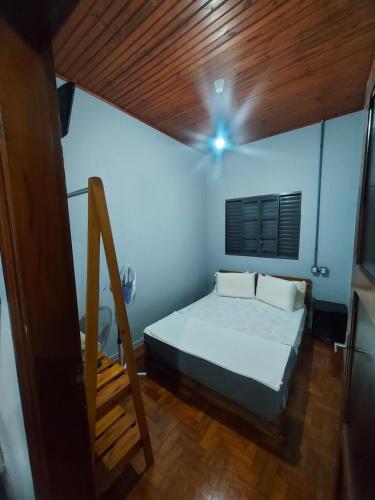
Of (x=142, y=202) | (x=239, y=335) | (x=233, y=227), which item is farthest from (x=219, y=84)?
(x=239, y=335)

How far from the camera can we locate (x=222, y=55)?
5.14ft

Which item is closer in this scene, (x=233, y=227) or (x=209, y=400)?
(x=209, y=400)

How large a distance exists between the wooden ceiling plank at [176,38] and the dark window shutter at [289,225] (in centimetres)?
223

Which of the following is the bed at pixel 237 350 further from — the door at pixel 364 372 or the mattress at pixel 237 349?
the door at pixel 364 372

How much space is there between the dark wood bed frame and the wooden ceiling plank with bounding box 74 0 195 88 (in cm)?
267

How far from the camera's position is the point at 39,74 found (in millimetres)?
490

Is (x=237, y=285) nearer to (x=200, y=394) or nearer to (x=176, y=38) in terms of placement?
(x=200, y=394)

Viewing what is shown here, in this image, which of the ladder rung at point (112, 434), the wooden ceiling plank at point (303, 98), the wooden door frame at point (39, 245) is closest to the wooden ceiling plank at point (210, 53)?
the wooden ceiling plank at point (303, 98)

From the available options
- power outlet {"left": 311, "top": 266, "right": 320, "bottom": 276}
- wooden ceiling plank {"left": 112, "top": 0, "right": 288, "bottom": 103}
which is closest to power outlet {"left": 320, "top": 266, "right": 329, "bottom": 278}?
power outlet {"left": 311, "top": 266, "right": 320, "bottom": 276}

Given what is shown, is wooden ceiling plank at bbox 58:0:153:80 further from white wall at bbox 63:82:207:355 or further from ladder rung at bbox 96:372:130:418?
ladder rung at bbox 96:372:130:418

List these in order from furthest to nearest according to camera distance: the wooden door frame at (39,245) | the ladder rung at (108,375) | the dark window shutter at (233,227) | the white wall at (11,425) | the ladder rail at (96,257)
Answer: the dark window shutter at (233,227) → the ladder rung at (108,375) → the ladder rail at (96,257) → the white wall at (11,425) → the wooden door frame at (39,245)

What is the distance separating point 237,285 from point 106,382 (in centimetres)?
222

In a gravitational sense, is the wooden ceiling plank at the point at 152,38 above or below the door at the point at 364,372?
above

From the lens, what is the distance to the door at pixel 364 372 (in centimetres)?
50
